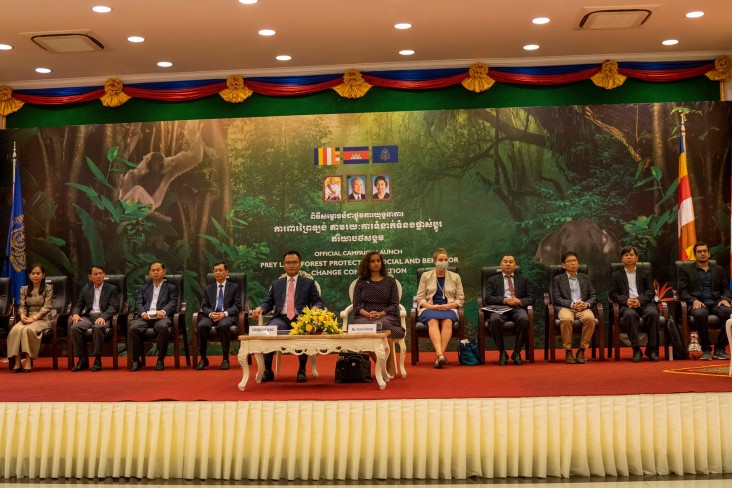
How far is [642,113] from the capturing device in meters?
10.4

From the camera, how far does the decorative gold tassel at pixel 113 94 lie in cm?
1118

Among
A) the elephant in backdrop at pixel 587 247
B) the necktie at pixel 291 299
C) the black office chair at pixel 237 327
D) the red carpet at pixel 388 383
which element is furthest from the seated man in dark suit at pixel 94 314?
the elephant in backdrop at pixel 587 247

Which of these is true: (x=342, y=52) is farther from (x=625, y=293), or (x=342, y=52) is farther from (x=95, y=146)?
(x=625, y=293)

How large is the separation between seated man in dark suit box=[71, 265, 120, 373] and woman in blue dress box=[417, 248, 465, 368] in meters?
3.07

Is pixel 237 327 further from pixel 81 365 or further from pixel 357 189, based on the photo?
pixel 357 189

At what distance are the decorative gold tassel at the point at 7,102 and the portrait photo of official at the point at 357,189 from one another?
14.2ft

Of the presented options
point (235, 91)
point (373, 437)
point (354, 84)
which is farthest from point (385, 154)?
point (373, 437)

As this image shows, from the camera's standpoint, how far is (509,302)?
8828 mm

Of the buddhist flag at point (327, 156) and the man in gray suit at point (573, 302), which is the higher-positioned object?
the buddhist flag at point (327, 156)

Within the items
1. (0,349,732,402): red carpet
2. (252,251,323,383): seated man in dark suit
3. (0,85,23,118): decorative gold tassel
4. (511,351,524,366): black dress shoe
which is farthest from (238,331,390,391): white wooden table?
(0,85,23,118): decorative gold tassel

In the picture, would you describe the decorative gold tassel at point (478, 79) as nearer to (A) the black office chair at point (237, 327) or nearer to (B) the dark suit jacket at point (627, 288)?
(B) the dark suit jacket at point (627, 288)

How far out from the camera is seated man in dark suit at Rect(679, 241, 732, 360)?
8609mm

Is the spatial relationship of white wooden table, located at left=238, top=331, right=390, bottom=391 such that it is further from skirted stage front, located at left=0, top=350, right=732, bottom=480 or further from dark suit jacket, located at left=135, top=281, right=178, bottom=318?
dark suit jacket, located at left=135, top=281, right=178, bottom=318

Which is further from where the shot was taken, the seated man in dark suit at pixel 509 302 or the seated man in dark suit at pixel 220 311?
the seated man in dark suit at pixel 220 311
